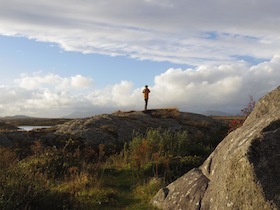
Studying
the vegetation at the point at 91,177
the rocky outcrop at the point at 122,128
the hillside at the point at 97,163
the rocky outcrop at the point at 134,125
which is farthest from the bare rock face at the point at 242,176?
the rocky outcrop at the point at 134,125

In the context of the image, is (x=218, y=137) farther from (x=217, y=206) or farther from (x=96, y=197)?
(x=217, y=206)

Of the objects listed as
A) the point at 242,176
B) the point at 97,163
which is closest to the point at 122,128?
the point at 97,163

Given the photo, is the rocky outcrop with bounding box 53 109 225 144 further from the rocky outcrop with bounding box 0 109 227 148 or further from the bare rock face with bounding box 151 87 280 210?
the bare rock face with bounding box 151 87 280 210

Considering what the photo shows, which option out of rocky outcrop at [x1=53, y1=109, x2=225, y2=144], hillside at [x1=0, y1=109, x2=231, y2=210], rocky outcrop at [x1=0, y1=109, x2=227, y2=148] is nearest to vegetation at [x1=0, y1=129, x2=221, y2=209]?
hillside at [x1=0, y1=109, x2=231, y2=210]

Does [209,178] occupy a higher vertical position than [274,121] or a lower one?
lower

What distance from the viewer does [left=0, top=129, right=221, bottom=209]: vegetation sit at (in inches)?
354

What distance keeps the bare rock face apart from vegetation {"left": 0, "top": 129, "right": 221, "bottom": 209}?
71.3 inches

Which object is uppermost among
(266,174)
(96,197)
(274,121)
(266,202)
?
(274,121)

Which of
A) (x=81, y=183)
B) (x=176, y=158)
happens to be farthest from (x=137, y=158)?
(x=81, y=183)

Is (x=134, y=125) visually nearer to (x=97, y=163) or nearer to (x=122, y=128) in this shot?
(x=122, y=128)

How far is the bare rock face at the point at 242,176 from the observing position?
277 inches

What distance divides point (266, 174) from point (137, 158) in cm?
765

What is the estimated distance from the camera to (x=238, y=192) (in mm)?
7289

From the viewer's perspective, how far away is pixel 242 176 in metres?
7.25
